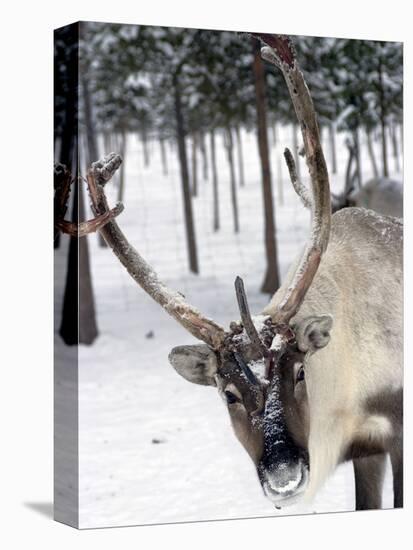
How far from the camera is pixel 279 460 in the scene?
13.1 ft

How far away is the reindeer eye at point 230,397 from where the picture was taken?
409 centimetres

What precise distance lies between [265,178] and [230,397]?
6.23 ft

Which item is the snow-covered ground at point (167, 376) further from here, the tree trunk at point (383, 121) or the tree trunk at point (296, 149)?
the tree trunk at point (383, 121)

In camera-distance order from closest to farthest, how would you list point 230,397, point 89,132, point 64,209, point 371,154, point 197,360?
1. point 230,397
2. point 197,360
3. point 64,209
4. point 89,132
5. point 371,154

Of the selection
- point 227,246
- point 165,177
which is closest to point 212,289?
point 227,246

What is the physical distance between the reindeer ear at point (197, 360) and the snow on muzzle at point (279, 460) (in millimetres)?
299

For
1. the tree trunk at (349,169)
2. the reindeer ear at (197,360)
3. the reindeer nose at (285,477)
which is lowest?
the reindeer nose at (285,477)

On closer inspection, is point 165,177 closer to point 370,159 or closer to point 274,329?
point 370,159

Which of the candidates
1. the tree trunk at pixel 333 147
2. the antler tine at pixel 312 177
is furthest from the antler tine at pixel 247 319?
the tree trunk at pixel 333 147

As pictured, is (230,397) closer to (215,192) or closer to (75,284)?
(75,284)

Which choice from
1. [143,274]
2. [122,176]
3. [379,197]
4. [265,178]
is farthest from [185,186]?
[143,274]

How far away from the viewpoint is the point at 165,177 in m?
5.94

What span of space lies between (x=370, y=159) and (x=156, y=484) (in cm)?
226

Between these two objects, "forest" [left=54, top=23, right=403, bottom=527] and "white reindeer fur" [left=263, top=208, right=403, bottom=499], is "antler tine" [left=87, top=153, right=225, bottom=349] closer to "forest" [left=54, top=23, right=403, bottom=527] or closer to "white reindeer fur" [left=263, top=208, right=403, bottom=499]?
"forest" [left=54, top=23, right=403, bottom=527]
